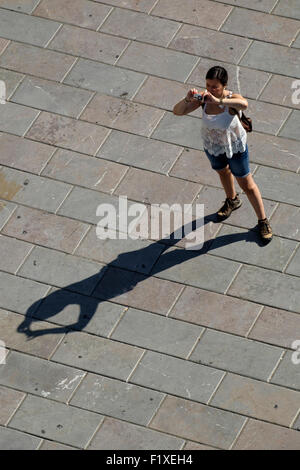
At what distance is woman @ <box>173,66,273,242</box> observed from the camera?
941cm

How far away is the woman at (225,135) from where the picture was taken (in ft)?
30.9

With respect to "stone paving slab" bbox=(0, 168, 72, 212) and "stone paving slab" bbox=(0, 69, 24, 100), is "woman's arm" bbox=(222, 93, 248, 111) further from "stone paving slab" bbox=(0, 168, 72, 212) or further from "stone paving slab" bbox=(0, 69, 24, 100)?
"stone paving slab" bbox=(0, 69, 24, 100)

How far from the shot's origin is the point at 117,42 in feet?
40.9

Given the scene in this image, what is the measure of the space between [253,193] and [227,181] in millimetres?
321

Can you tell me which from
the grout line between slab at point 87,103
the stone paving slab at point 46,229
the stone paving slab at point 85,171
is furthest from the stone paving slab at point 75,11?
the stone paving slab at point 46,229

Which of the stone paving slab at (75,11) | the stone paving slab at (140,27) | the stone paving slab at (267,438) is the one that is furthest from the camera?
the stone paving slab at (75,11)

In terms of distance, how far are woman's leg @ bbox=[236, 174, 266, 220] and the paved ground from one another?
1.11 feet

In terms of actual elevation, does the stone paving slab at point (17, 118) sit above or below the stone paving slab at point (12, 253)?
above

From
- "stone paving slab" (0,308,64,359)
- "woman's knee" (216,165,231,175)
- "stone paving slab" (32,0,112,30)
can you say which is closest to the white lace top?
"woman's knee" (216,165,231,175)

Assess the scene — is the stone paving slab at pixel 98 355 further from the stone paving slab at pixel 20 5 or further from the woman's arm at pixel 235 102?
the stone paving slab at pixel 20 5

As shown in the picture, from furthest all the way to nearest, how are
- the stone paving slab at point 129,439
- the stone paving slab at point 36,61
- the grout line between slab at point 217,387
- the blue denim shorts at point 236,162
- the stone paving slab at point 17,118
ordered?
the stone paving slab at point 36,61 < the stone paving slab at point 17,118 < the blue denim shorts at point 236,162 < the grout line between slab at point 217,387 < the stone paving slab at point 129,439

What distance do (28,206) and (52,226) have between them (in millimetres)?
380
